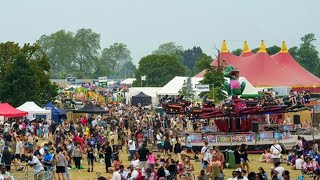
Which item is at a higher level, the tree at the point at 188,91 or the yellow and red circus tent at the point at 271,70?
the yellow and red circus tent at the point at 271,70

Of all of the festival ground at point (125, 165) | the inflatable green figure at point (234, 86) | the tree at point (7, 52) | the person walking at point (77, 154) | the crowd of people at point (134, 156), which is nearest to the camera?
the crowd of people at point (134, 156)

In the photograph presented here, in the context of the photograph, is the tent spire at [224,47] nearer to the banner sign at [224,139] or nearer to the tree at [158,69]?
the banner sign at [224,139]

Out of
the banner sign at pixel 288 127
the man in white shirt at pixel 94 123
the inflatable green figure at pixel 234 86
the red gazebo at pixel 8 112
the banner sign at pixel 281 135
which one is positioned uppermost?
the inflatable green figure at pixel 234 86

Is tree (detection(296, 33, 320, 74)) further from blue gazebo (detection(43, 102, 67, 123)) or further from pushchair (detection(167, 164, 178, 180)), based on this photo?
pushchair (detection(167, 164, 178, 180))

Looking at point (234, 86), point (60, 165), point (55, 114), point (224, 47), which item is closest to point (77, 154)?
point (60, 165)

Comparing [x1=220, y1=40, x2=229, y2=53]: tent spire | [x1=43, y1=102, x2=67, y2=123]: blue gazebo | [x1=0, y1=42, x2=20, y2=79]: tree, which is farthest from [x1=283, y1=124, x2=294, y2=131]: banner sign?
[x1=220, y1=40, x2=229, y2=53]: tent spire

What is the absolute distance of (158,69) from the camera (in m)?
128

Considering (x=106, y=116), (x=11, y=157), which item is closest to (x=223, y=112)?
(x=11, y=157)

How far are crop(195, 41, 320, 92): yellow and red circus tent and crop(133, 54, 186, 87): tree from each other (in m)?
47.2

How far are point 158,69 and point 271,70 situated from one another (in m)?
53.7

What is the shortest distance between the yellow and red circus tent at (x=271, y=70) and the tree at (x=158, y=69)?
47190 millimetres

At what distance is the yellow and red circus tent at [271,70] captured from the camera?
73.2 m

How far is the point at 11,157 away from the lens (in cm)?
2805

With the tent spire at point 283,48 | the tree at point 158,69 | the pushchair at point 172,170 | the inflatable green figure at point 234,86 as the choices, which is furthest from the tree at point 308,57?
the pushchair at point 172,170
